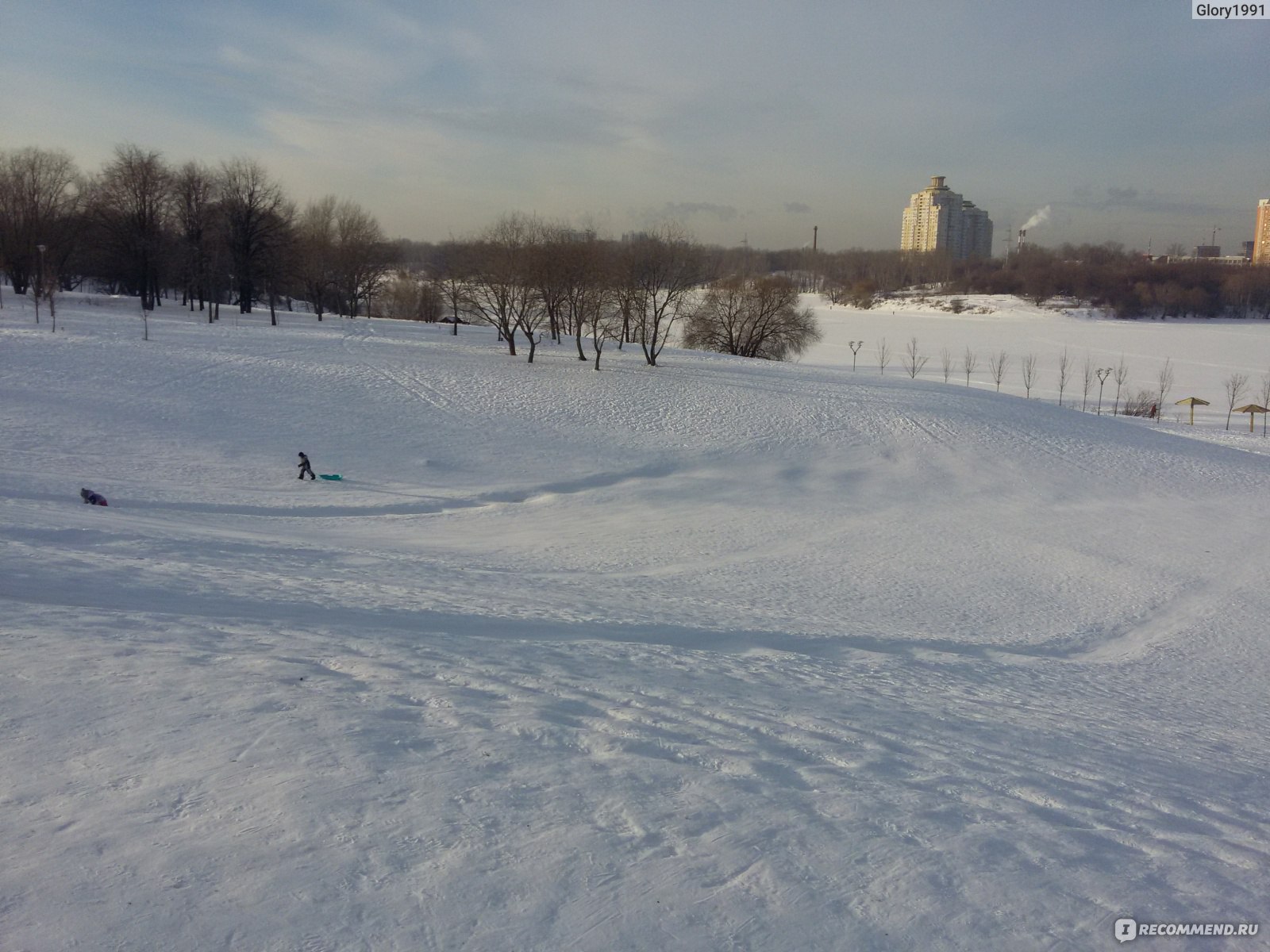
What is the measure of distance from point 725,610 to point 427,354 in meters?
32.8

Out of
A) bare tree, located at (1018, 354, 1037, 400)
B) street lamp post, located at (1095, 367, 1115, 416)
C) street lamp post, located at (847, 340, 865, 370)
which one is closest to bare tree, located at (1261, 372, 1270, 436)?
street lamp post, located at (1095, 367, 1115, 416)

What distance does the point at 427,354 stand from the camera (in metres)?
43.1

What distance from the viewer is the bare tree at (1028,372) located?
65.7m

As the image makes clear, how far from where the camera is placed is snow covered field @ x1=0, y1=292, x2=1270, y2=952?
500cm

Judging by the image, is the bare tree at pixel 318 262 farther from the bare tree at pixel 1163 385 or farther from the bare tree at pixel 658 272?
the bare tree at pixel 1163 385

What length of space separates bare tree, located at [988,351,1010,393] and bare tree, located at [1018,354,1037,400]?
1474 millimetres

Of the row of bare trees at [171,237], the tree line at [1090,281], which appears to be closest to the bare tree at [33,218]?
the row of bare trees at [171,237]

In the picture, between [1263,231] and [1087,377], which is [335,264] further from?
[1263,231]

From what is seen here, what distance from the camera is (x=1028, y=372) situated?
236ft

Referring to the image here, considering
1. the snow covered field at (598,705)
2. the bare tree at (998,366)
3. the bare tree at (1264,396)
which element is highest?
the bare tree at (998,366)

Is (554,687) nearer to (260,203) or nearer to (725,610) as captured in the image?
(725,610)

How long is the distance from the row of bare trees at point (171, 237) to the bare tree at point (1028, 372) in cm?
5268

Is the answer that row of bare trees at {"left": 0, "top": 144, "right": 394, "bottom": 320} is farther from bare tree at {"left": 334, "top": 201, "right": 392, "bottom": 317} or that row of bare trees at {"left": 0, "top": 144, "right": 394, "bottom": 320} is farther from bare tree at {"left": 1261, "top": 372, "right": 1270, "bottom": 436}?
bare tree at {"left": 1261, "top": 372, "right": 1270, "bottom": 436}

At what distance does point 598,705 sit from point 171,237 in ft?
202
